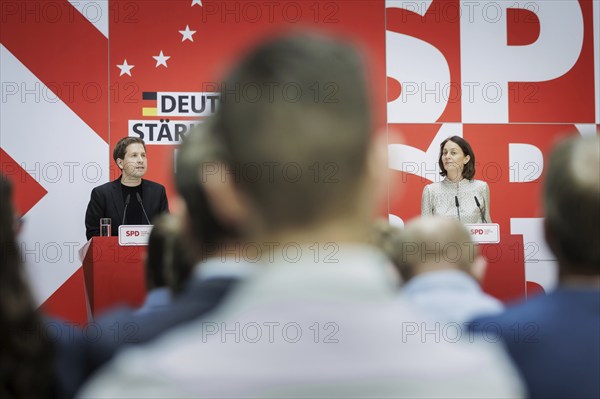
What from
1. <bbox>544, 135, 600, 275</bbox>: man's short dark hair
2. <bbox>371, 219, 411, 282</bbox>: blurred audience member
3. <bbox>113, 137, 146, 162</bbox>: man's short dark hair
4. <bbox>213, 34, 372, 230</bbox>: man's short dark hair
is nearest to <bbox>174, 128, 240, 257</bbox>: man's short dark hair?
<bbox>213, 34, 372, 230</bbox>: man's short dark hair

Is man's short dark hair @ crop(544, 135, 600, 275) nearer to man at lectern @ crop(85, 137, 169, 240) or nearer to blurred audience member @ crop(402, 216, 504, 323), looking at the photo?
blurred audience member @ crop(402, 216, 504, 323)

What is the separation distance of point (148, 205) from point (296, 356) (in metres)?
5.83

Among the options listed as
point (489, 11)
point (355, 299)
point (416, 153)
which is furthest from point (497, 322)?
point (489, 11)

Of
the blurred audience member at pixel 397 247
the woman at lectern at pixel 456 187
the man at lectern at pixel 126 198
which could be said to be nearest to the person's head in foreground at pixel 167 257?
the blurred audience member at pixel 397 247

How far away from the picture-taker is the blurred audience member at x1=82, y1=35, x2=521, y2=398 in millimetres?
545

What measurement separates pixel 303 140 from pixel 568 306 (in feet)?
2.34

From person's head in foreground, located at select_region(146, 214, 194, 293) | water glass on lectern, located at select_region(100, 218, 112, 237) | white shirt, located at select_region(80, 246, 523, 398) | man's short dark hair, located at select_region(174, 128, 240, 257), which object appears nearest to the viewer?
white shirt, located at select_region(80, 246, 523, 398)

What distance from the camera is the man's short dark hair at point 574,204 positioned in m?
1.15

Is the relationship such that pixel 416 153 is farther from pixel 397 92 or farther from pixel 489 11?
pixel 489 11

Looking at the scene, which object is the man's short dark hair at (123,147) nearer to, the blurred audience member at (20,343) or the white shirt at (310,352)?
the blurred audience member at (20,343)

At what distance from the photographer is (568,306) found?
115 centimetres

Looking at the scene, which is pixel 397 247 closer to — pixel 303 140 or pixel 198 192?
pixel 198 192

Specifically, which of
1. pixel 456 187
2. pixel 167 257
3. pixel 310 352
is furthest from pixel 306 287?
pixel 456 187

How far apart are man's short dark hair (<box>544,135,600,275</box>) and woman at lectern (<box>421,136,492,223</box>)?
5121 millimetres
